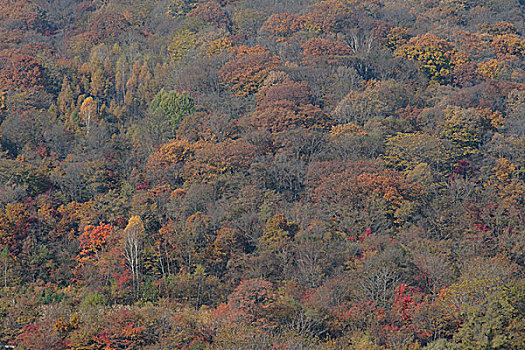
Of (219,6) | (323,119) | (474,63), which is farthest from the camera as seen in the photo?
(219,6)

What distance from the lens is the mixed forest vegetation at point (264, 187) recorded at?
160 feet

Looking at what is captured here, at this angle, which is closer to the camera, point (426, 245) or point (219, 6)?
point (426, 245)

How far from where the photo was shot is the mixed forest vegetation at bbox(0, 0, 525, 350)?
48.8 meters

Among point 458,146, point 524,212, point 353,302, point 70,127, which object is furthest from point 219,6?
point 353,302

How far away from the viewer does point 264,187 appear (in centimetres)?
6825

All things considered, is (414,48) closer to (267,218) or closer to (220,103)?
(220,103)

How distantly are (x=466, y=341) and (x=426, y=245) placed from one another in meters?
12.6

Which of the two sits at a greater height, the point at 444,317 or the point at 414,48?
the point at 414,48

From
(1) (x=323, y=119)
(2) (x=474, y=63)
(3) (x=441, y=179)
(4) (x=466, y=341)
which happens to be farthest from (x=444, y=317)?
(2) (x=474, y=63)

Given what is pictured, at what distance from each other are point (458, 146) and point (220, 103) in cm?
2693

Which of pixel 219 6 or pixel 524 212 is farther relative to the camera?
pixel 219 6

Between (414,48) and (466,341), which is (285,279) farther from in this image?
(414,48)

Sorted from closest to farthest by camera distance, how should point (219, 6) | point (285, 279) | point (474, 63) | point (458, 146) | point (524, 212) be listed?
1. point (285, 279)
2. point (524, 212)
3. point (458, 146)
4. point (474, 63)
5. point (219, 6)

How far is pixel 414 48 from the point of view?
9725 centimetres
